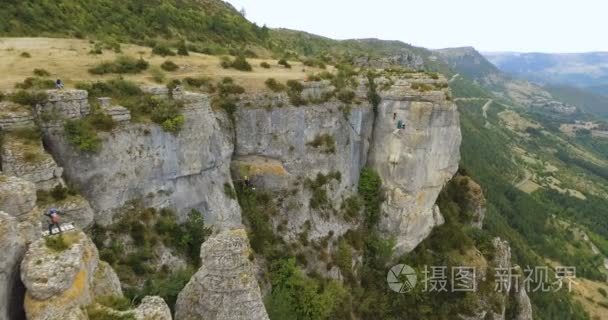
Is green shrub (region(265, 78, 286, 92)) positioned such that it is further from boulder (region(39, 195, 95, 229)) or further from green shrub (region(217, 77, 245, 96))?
boulder (region(39, 195, 95, 229))

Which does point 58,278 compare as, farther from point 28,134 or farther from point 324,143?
point 324,143

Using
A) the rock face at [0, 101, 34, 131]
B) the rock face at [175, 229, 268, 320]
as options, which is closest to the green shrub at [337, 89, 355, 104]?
the rock face at [175, 229, 268, 320]

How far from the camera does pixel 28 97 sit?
22.0 metres

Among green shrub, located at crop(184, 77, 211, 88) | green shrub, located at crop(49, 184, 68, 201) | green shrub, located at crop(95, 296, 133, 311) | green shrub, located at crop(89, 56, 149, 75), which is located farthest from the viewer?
green shrub, located at crop(184, 77, 211, 88)

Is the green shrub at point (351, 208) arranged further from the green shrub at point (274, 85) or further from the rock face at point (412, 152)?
the green shrub at point (274, 85)

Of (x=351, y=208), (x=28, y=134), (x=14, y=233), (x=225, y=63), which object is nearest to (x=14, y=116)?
(x=28, y=134)

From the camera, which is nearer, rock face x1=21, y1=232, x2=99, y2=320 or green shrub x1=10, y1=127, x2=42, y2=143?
rock face x1=21, y1=232, x2=99, y2=320

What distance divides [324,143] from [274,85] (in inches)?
263

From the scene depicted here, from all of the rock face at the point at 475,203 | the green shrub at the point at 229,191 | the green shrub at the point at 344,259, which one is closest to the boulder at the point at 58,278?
the green shrub at the point at 229,191

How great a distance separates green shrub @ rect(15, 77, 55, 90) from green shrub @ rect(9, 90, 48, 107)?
3.80ft

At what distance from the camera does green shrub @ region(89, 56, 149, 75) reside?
30.0m

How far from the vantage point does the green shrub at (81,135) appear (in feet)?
74.0

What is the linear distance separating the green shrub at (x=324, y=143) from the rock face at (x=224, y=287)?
16655 mm

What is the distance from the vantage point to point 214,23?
229 feet
